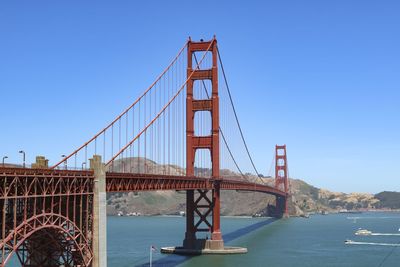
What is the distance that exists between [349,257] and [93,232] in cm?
4634

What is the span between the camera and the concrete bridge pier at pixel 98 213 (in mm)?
40188

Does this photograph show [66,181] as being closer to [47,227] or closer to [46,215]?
[46,215]

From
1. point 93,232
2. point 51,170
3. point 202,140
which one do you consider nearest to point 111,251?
point 202,140

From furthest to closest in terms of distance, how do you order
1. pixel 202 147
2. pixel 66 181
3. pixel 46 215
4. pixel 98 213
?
1. pixel 202 147
2. pixel 98 213
3. pixel 66 181
4. pixel 46 215

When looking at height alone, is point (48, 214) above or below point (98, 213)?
above

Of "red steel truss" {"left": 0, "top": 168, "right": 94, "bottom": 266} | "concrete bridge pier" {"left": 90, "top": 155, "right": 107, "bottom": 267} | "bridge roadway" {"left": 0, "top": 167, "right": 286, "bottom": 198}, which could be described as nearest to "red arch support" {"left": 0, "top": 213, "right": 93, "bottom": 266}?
"red steel truss" {"left": 0, "top": 168, "right": 94, "bottom": 266}

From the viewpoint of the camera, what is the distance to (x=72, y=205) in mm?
38438

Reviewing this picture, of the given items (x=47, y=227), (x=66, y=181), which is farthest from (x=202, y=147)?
(x=47, y=227)

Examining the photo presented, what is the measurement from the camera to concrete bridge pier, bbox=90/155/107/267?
40.2 m

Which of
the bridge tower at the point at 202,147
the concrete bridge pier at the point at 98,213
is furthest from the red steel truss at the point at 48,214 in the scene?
the bridge tower at the point at 202,147

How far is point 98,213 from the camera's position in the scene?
A: 40.2m

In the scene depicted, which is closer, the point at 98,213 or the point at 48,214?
the point at 48,214

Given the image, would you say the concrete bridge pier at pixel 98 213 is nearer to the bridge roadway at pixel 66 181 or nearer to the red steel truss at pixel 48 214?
the red steel truss at pixel 48 214

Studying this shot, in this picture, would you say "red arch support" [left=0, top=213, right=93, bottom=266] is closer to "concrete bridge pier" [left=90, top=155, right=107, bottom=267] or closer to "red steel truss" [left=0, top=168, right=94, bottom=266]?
"red steel truss" [left=0, top=168, right=94, bottom=266]
